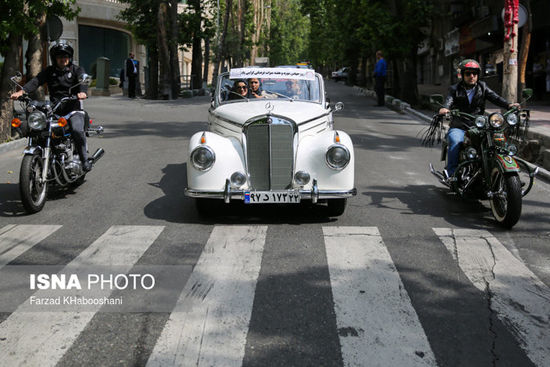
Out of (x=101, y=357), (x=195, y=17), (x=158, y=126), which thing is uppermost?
(x=195, y=17)

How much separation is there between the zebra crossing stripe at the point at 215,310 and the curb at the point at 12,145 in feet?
26.9

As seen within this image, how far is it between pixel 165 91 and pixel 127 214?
2278 centimetres

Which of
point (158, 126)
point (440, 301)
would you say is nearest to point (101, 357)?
point (440, 301)

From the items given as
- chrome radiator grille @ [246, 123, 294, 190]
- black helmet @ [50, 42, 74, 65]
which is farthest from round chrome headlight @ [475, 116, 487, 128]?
black helmet @ [50, 42, 74, 65]

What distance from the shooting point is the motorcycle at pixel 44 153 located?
297 inches

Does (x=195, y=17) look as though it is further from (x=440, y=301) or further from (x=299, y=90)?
(x=440, y=301)

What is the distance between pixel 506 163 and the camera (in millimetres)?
6961

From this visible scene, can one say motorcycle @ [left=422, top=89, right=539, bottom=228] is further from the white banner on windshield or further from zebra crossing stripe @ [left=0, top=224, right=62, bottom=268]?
zebra crossing stripe @ [left=0, top=224, right=62, bottom=268]

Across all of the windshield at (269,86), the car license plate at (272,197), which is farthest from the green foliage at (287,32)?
the car license plate at (272,197)

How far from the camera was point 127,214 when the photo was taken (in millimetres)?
7738

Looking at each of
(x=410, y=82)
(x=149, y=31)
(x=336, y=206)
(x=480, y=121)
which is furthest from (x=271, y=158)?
(x=149, y=31)

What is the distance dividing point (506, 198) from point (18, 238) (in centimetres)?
495

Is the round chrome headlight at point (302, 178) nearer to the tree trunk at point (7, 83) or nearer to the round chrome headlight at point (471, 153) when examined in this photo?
the round chrome headlight at point (471, 153)

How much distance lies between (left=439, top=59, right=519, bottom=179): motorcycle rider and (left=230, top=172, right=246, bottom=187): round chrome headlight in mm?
2760
